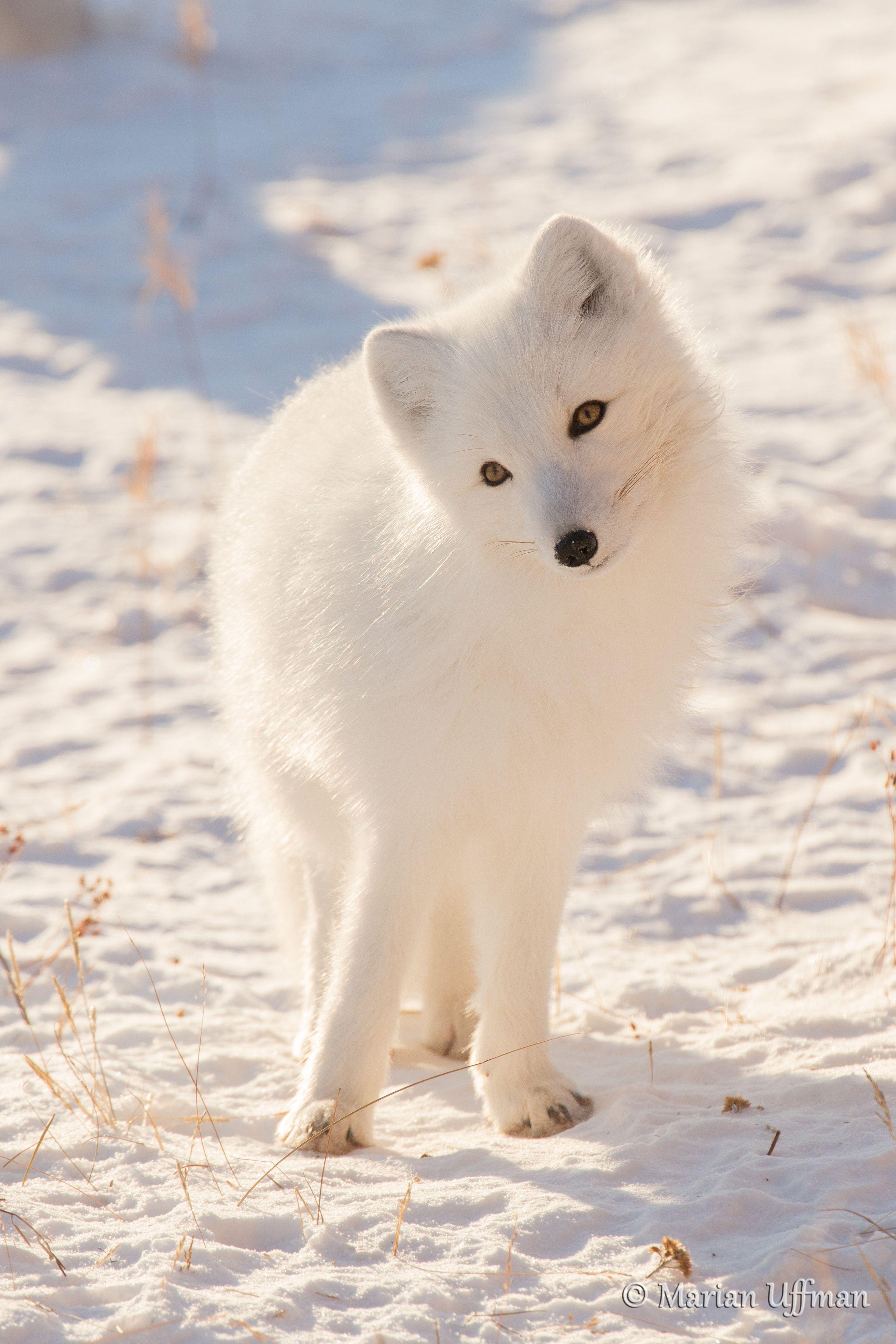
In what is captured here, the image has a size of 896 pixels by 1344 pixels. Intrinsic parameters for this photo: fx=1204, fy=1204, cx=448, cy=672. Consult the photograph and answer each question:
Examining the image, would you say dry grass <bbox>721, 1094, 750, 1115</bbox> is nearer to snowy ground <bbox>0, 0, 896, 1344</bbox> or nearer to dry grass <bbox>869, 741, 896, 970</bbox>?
snowy ground <bbox>0, 0, 896, 1344</bbox>

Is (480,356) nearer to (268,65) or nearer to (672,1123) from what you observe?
(672,1123)

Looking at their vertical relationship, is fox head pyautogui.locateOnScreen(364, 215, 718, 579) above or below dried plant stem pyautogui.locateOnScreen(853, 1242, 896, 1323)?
above

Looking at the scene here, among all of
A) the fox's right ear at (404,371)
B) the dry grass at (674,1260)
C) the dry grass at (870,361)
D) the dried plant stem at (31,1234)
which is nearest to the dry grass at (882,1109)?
the dry grass at (674,1260)

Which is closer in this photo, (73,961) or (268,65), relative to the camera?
(73,961)

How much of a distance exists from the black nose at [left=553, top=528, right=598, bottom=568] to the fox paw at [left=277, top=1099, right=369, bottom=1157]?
4.45ft

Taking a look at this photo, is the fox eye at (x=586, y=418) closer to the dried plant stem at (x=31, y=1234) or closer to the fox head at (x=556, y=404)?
the fox head at (x=556, y=404)

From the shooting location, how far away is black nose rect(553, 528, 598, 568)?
2277mm

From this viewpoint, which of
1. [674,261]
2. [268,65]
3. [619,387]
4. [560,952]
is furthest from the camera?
[268,65]

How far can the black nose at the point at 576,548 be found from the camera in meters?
2.28

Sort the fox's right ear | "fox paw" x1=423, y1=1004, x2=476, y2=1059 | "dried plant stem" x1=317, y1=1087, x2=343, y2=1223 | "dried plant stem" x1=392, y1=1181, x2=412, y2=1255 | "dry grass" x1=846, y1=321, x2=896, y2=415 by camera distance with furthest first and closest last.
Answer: "dry grass" x1=846, y1=321, x2=896, y2=415
"fox paw" x1=423, y1=1004, x2=476, y2=1059
the fox's right ear
"dried plant stem" x1=317, y1=1087, x2=343, y2=1223
"dried plant stem" x1=392, y1=1181, x2=412, y2=1255

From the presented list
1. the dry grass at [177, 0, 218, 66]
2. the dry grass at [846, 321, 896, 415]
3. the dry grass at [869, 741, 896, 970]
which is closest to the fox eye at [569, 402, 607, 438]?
the dry grass at [869, 741, 896, 970]

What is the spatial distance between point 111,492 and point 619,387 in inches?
192

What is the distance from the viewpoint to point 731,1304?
1.99 m

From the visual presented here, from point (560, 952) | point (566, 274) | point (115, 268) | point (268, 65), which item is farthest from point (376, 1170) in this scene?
point (268, 65)
